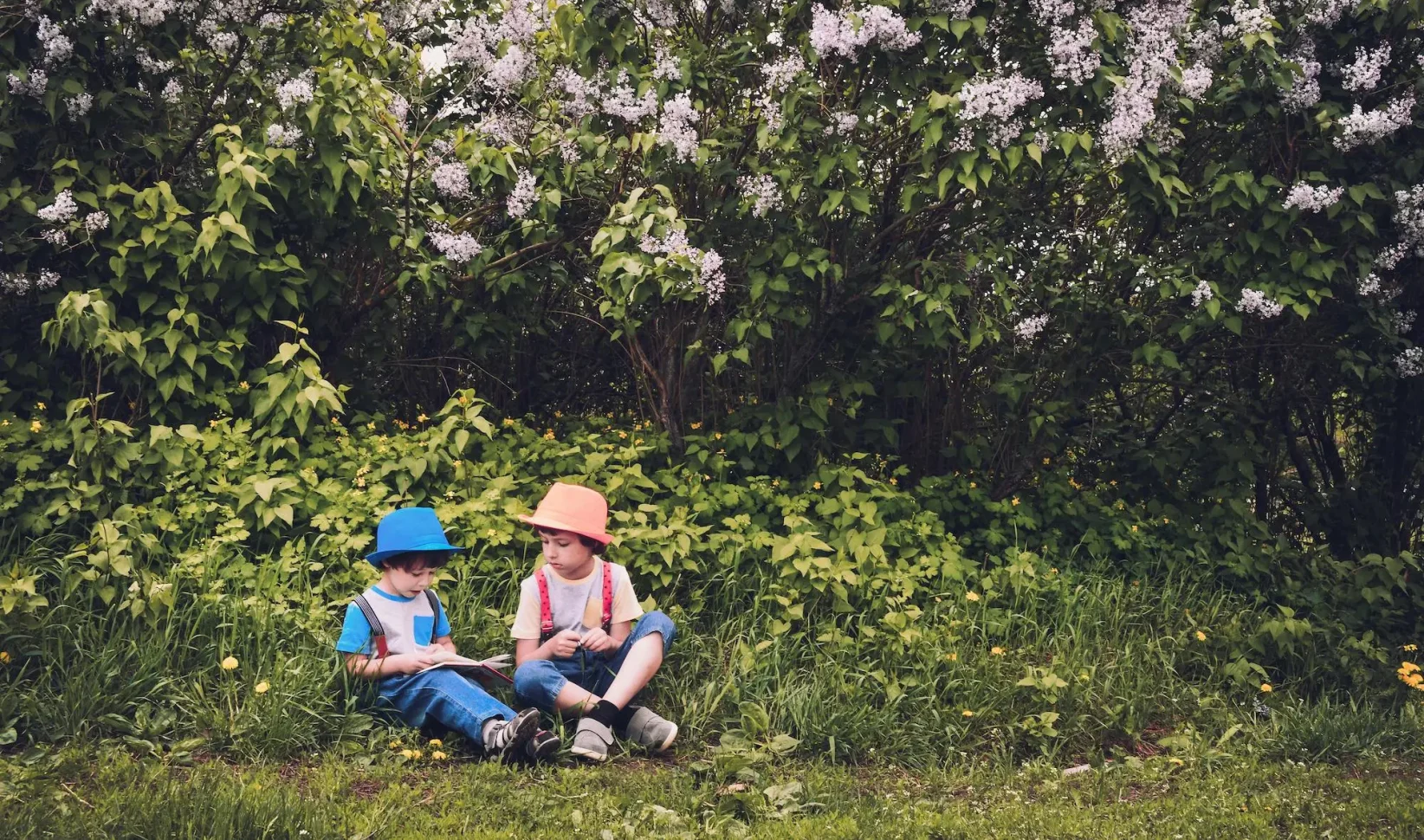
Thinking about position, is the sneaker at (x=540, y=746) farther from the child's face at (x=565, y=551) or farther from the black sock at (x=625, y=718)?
the child's face at (x=565, y=551)

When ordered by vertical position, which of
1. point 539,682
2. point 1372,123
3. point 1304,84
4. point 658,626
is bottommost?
point 539,682

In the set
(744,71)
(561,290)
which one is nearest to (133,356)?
(561,290)

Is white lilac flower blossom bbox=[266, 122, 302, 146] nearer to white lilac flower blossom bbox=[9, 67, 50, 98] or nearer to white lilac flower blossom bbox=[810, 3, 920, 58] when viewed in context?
white lilac flower blossom bbox=[9, 67, 50, 98]

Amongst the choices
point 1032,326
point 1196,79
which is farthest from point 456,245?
point 1196,79

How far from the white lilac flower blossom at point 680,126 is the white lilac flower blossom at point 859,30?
0.63m

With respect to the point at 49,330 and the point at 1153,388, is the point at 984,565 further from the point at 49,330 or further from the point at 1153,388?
the point at 49,330

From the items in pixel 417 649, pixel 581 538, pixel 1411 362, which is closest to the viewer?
pixel 417 649

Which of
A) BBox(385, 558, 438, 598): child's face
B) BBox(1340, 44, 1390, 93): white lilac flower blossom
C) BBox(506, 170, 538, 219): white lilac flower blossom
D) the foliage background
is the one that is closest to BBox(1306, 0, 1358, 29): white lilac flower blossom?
the foliage background

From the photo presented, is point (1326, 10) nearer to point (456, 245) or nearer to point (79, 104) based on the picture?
point (456, 245)

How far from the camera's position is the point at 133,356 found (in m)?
5.35

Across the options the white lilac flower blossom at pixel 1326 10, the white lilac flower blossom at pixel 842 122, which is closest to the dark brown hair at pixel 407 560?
the white lilac flower blossom at pixel 842 122

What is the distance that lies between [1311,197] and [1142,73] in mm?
1018

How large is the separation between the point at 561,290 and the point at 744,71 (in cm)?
168

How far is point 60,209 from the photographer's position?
17.2 ft
